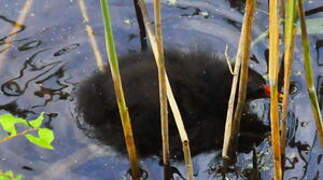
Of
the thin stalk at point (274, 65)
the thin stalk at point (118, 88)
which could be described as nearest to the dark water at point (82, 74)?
the thin stalk at point (118, 88)

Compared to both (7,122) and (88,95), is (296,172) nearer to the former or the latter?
(88,95)

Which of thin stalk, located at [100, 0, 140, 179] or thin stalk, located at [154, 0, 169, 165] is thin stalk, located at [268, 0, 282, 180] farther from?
thin stalk, located at [100, 0, 140, 179]

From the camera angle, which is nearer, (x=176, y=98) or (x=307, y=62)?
(x=307, y=62)

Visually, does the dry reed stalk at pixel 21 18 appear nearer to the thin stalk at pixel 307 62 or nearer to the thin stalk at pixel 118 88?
the thin stalk at pixel 118 88

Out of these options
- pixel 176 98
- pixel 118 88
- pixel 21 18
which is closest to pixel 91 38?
pixel 21 18

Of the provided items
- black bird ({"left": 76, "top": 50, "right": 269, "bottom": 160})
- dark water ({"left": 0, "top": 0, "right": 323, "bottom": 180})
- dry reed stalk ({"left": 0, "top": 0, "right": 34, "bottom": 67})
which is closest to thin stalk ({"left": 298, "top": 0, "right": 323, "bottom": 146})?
dark water ({"left": 0, "top": 0, "right": 323, "bottom": 180})

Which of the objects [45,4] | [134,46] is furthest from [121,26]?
[45,4]

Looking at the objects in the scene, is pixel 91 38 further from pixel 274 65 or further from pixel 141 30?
pixel 274 65
